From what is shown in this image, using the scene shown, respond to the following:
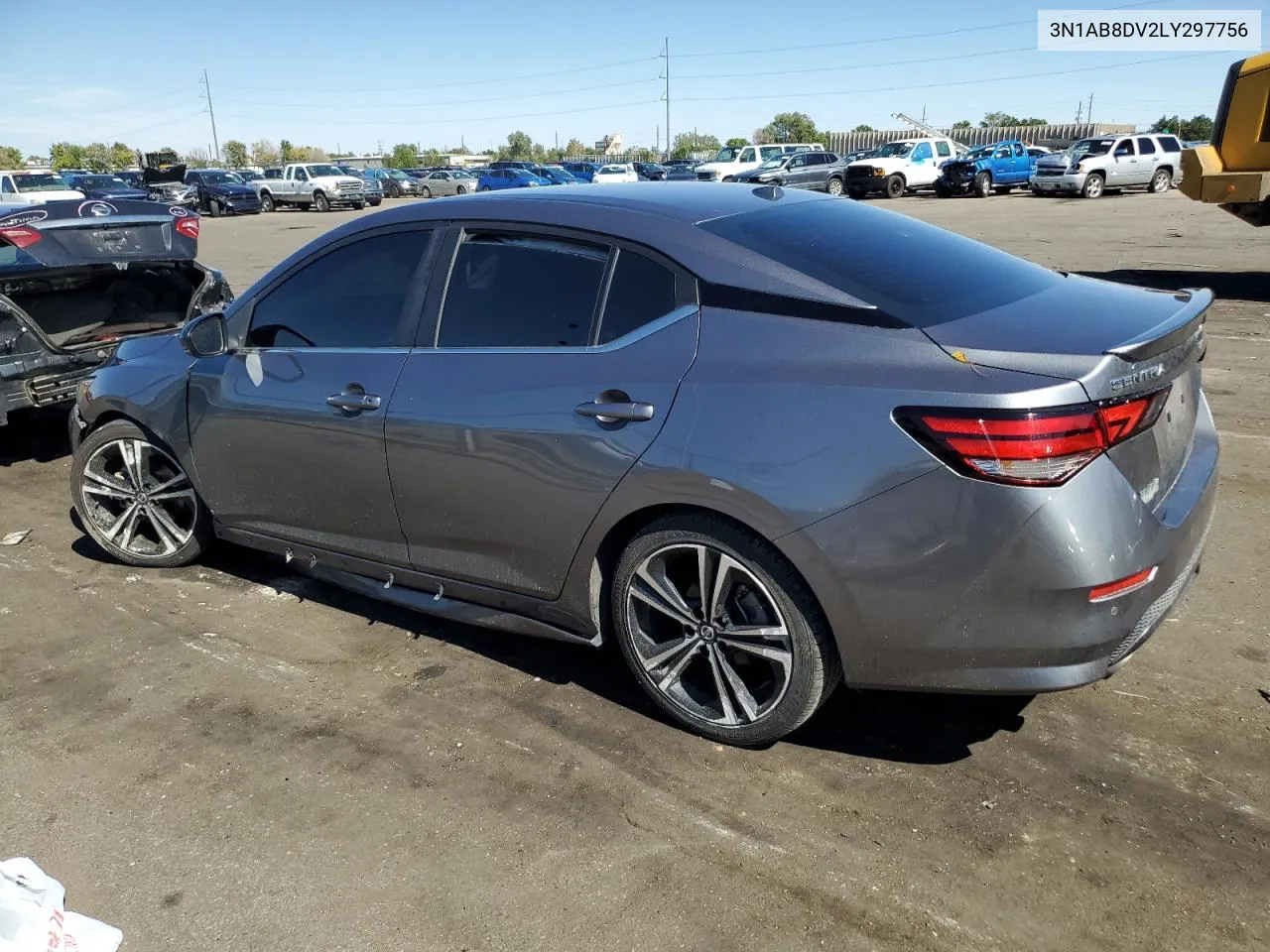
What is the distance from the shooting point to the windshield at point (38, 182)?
29.4m

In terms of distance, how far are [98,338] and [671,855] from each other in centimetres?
590

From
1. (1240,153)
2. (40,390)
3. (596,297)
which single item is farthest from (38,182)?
(596,297)

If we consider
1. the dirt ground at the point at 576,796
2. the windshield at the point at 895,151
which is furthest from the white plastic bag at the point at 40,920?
the windshield at the point at 895,151

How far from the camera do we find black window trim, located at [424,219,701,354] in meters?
3.04

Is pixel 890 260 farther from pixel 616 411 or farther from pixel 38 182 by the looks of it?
pixel 38 182

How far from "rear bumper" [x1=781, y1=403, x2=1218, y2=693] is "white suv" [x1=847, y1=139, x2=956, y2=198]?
33129 mm

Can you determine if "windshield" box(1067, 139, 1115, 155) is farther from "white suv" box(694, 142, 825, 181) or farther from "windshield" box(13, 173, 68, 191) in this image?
"windshield" box(13, 173, 68, 191)

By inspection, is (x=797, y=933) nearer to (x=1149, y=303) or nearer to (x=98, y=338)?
(x=1149, y=303)

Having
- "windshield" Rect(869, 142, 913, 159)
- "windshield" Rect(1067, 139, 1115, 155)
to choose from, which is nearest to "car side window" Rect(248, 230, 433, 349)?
"windshield" Rect(1067, 139, 1115, 155)

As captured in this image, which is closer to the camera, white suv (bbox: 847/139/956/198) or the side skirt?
the side skirt

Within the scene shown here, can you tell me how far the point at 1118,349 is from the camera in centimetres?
258

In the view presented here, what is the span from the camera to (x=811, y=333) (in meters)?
2.80

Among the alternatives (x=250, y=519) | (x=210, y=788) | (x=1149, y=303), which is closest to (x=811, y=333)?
(x=1149, y=303)

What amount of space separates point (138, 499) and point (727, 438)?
326 cm
